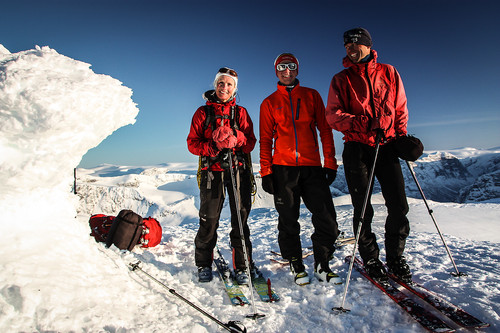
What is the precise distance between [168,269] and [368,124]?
3562 mm

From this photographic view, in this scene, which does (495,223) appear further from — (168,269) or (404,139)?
(168,269)

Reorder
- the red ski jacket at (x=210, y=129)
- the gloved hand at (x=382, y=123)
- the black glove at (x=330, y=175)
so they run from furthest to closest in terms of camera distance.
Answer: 1. the red ski jacket at (x=210, y=129)
2. the black glove at (x=330, y=175)
3. the gloved hand at (x=382, y=123)

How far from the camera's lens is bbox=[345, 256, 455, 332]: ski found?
2146mm

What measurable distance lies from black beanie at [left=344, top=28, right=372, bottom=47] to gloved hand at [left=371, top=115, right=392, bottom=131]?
0.97 m

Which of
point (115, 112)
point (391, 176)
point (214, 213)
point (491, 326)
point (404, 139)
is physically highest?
point (115, 112)

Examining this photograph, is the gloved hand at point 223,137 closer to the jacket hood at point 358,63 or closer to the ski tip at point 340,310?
the jacket hood at point 358,63

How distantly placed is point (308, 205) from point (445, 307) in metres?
1.69

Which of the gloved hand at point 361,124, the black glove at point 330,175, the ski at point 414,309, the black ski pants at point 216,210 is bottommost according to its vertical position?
the ski at point 414,309

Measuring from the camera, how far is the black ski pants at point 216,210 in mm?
3594

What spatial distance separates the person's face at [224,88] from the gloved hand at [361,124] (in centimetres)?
186

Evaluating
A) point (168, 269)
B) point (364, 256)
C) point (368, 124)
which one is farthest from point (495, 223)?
point (168, 269)

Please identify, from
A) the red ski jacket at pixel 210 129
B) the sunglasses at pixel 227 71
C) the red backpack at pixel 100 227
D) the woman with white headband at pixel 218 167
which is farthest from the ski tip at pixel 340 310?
the red backpack at pixel 100 227

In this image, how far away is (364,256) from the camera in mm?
3238

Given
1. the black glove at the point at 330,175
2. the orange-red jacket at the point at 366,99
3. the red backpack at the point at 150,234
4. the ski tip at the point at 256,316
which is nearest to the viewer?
the ski tip at the point at 256,316
